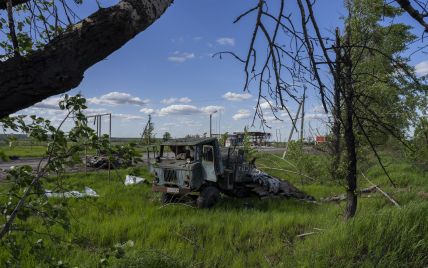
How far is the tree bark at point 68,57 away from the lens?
1.50m

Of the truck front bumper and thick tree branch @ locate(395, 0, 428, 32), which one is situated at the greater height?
thick tree branch @ locate(395, 0, 428, 32)

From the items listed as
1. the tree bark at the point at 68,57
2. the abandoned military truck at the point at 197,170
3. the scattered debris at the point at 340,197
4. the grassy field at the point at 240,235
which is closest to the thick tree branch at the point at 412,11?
the tree bark at the point at 68,57

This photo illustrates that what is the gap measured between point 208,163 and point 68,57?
10.1 meters

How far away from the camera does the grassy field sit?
17.6 feet

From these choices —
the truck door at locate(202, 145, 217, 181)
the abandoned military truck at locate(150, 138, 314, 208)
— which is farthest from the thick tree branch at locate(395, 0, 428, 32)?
the truck door at locate(202, 145, 217, 181)

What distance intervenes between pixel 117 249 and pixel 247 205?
899 centimetres

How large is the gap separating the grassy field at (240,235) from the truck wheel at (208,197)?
287 millimetres

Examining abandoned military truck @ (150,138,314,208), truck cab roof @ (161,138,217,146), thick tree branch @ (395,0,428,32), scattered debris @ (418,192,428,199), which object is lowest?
scattered debris @ (418,192,428,199)

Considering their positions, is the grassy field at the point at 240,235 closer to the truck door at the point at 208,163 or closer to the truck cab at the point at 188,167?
the truck cab at the point at 188,167

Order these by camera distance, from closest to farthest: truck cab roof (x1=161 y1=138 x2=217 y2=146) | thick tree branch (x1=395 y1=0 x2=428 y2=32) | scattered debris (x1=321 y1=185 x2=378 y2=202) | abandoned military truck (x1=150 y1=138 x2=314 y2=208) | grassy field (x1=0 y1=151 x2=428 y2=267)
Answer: thick tree branch (x1=395 y1=0 x2=428 y2=32) → grassy field (x1=0 y1=151 x2=428 y2=267) → abandoned military truck (x1=150 y1=138 x2=314 y2=208) → truck cab roof (x1=161 y1=138 x2=217 y2=146) → scattered debris (x1=321 y1=185 x2=378 y2=202)

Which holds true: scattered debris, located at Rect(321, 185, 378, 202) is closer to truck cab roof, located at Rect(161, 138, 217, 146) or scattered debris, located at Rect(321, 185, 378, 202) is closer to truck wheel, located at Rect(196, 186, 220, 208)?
truck wheel, located at Rect(196, 186, 220, 208)

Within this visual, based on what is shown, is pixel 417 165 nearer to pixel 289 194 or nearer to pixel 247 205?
pixel 289 194

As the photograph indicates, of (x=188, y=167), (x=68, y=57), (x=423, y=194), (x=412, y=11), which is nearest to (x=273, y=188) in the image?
(x=188, y=167)

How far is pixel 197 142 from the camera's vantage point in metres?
11.4
